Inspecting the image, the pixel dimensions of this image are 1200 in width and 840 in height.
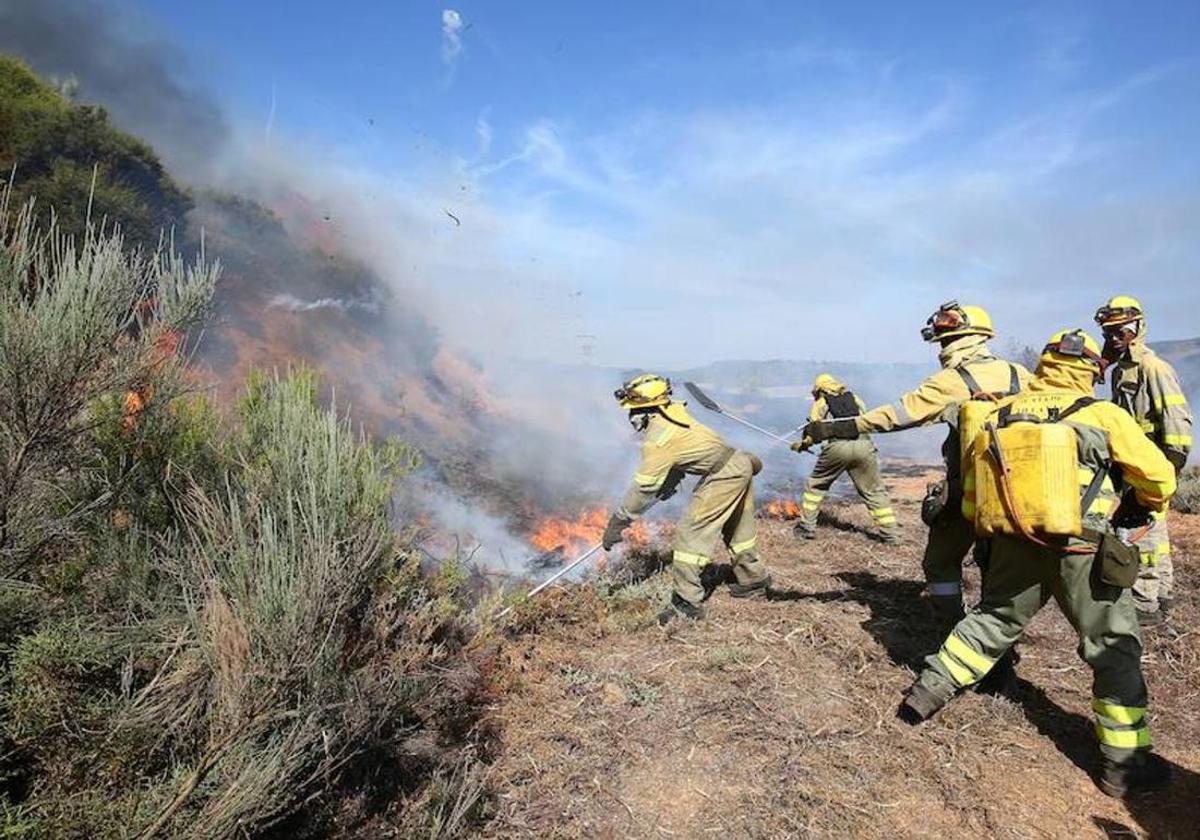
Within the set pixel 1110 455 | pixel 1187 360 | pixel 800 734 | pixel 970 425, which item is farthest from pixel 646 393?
pixel 1187 360

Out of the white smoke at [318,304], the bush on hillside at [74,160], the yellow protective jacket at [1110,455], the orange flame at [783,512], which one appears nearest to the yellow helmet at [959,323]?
the yellow protective jacket at [1110,455]

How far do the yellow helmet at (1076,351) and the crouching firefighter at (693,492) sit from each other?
244cm

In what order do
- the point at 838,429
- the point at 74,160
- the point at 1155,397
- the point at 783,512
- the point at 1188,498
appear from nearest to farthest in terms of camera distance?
the point at 838,429 < the point at 1155,397 < the point at 1188,498 < the point at 783,512 < the point at 74,160

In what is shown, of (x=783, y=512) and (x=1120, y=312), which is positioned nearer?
(x=1120, y=312)

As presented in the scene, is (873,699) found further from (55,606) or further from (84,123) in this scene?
(84,123)

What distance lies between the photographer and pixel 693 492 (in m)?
5.40

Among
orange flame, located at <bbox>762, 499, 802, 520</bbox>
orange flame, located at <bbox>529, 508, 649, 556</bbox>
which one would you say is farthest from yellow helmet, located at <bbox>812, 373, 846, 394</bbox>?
orange flame, located at <bbox>529, 508, 649, 556</bbox>

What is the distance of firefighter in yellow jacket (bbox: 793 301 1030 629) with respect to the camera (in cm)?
428

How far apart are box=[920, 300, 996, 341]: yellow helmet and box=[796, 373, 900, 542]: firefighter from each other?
2.75 meters

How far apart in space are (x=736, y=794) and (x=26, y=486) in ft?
11.3

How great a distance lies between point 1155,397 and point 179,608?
606 centimetres

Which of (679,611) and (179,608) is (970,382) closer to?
(679,611)

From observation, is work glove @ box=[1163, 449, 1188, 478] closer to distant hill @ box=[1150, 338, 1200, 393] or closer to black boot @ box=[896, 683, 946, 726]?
black boot @ box=[896, 683, 946, 726]

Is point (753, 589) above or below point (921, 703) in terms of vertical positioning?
below
